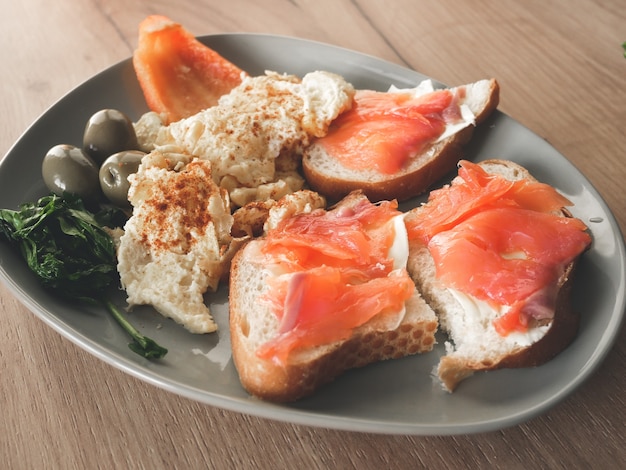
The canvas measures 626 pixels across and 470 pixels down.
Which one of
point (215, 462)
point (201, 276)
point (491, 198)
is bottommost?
point (215, 462)

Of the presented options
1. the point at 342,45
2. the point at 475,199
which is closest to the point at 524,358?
the point at 475,199

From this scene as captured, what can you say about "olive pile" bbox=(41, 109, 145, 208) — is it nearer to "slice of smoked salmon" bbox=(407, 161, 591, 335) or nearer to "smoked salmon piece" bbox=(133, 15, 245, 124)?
"smoked salmon piece" bbox=(133, 15, 245, 124)

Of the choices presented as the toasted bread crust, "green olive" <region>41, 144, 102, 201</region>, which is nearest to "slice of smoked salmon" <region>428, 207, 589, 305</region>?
the toasted bread crust

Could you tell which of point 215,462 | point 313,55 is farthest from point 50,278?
point 313,55

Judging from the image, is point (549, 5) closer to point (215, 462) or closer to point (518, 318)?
point (518, 318)

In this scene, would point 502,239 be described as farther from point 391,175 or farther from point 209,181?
point 209,181

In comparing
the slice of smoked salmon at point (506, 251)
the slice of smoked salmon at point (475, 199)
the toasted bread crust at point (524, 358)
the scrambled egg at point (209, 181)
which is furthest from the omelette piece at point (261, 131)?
the toasted bread crust at point (524, 358)

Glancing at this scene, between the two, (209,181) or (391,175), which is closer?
→ (209,181)
